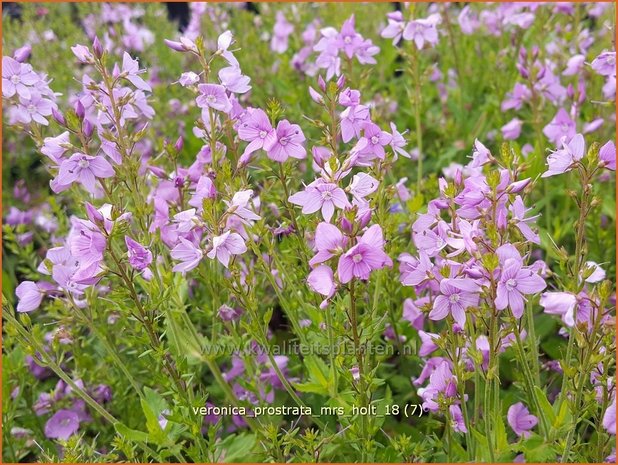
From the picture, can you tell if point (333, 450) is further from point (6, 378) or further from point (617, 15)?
point (617, 15)

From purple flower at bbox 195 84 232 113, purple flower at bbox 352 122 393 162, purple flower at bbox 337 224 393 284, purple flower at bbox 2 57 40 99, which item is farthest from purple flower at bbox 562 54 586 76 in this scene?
purple flower at bbox 2 57 40 99

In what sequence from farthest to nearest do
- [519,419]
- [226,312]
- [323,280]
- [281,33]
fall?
[281,33] → [226,312] → [519,419] → [323,280]

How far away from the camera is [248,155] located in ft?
8.10

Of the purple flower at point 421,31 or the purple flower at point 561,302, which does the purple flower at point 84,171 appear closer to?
the purple flower at point 561,302

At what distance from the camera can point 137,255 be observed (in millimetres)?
2307

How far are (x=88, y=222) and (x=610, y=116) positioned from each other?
3568mm

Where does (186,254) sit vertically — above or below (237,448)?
above

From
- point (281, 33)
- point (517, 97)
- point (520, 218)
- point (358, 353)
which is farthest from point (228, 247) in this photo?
point (281, 33)

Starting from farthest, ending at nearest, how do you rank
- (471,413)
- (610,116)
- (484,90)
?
(484,90) < (610,116) < (471,413)

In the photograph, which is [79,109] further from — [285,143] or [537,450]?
[537,450]

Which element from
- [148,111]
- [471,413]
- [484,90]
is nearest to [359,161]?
[148,111]

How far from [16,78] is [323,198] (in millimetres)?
1321

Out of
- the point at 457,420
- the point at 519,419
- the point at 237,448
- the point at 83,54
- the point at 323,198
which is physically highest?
the point at 83,54

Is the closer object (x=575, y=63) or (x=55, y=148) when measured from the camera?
(x=55, y=148)
